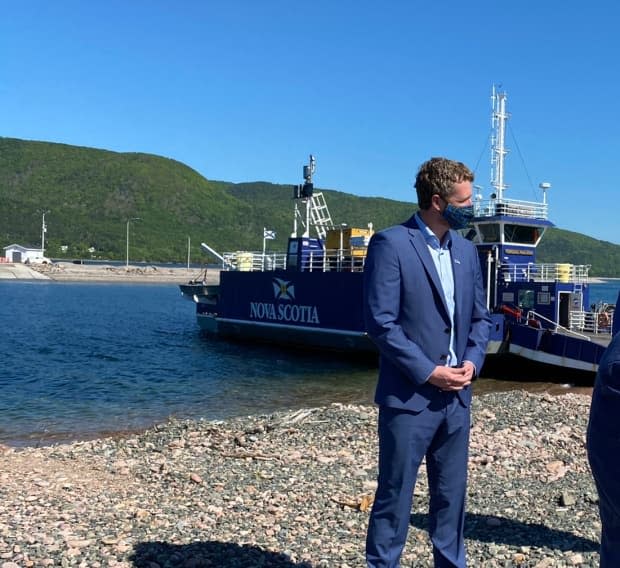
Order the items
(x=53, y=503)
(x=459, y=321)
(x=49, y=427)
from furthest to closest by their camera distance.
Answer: (x=49, y=427), (x=53, y=503), (x=459, y=321)

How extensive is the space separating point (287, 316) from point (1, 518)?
18160 millimetres

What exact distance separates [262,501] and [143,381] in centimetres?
1214

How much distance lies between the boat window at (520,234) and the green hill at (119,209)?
380 feet

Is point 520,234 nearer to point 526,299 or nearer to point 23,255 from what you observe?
point 526,299

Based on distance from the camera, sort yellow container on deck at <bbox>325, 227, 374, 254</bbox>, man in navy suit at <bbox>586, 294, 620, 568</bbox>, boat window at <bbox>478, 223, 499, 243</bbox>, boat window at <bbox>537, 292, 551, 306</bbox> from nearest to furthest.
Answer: man in navy suit at <bbox>586, 294, 620, 568</bbox> → boat window at <bbox>537, 292, 551, 306</bbox> → boat window at <bbox>478, 223, 499, 243</bbox> → yellow container on deck at <bbox>325, 227, 374, 254</bbox>

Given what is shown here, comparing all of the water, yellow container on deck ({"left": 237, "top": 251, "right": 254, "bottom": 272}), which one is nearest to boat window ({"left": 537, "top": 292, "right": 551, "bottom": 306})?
the water

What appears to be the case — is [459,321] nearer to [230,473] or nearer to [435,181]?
[435,181]

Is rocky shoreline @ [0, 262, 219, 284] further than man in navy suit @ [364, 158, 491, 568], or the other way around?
rocky shoreline @ [0, 262, 219, 284]

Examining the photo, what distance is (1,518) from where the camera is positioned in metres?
4.90

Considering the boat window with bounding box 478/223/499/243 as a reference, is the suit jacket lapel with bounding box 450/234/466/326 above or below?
below

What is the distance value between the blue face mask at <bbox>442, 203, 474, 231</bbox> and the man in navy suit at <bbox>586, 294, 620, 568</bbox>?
1309mm

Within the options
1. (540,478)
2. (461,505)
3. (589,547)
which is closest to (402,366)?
(461,505)

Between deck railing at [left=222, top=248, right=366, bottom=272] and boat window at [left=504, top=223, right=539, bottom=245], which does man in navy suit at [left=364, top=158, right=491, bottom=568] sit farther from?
boat window at [left=504, top=223, right=539, bottom=245]

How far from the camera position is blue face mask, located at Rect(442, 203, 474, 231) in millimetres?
3215
